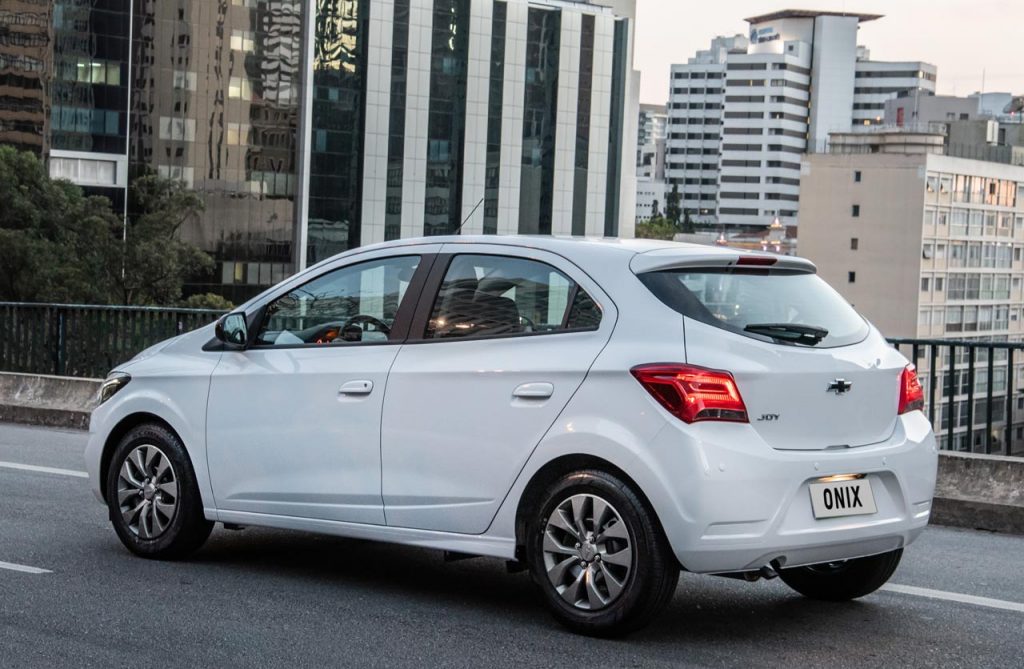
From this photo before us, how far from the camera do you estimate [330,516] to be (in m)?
7.08

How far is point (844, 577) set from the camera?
7027mm

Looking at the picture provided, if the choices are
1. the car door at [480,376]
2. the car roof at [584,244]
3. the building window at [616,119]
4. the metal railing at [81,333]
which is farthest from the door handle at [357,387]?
the building window at [616,119]

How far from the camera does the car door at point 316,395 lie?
6.97m

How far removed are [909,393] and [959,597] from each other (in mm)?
1299

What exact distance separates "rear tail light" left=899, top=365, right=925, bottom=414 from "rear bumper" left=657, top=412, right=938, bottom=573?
0.48 metres

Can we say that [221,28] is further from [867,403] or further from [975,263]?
[867,403]

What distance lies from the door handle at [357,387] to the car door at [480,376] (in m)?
0.12

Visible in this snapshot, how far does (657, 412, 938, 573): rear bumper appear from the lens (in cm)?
583

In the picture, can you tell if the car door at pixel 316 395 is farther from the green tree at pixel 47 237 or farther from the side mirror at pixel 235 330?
the green tree at pixel 47 237

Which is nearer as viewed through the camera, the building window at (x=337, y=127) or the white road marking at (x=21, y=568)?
the white road marking at (x=21, y=568)

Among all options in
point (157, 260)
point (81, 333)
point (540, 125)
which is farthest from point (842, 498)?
point (540, 125)

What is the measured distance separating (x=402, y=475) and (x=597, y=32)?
11736 cm

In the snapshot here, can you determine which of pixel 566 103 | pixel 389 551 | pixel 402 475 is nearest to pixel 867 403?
pixel 402 475

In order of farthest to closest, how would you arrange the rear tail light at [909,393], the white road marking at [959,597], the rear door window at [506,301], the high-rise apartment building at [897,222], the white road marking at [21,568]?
the high-rise apartment building at [897,222] → the white road marking at [21,568] → the white road marking at [959,597] → the rear tail light at [909,393] → the rear door window at [506,301]
